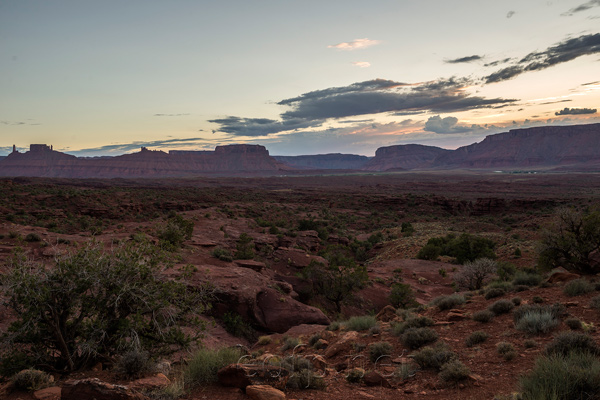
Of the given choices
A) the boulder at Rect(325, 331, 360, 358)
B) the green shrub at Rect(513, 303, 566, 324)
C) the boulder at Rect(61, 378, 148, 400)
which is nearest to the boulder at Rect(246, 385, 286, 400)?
the boulder at Rect(61, 378, 148, 400)

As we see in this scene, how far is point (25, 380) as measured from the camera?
5.71 metres

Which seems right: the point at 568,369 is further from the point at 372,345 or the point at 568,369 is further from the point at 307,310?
the point at 307,310

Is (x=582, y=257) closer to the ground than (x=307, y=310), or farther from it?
farther from it

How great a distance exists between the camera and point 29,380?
5.70 metres

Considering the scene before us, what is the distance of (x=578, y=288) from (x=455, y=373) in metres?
5.62

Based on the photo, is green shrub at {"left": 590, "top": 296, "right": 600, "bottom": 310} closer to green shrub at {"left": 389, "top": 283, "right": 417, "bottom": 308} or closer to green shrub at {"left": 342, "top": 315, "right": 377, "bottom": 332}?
green shrub at {"left": 342, "top": 315, "right": 377, "bottom": 332}

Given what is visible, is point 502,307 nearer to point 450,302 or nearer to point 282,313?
point 450,302

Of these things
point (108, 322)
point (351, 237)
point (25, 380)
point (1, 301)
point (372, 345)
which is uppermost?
point (1, 301)

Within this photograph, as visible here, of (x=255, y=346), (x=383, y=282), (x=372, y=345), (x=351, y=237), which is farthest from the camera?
(x=351, y=237)

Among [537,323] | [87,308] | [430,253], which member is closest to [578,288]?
[537,323]

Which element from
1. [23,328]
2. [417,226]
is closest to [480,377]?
[23,328]

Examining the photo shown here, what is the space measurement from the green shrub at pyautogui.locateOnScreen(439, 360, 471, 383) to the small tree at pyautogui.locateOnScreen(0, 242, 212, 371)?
203 inches

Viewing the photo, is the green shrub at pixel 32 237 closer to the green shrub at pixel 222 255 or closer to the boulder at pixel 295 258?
the green shrub at pixel 222 255

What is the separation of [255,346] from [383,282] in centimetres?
1175
